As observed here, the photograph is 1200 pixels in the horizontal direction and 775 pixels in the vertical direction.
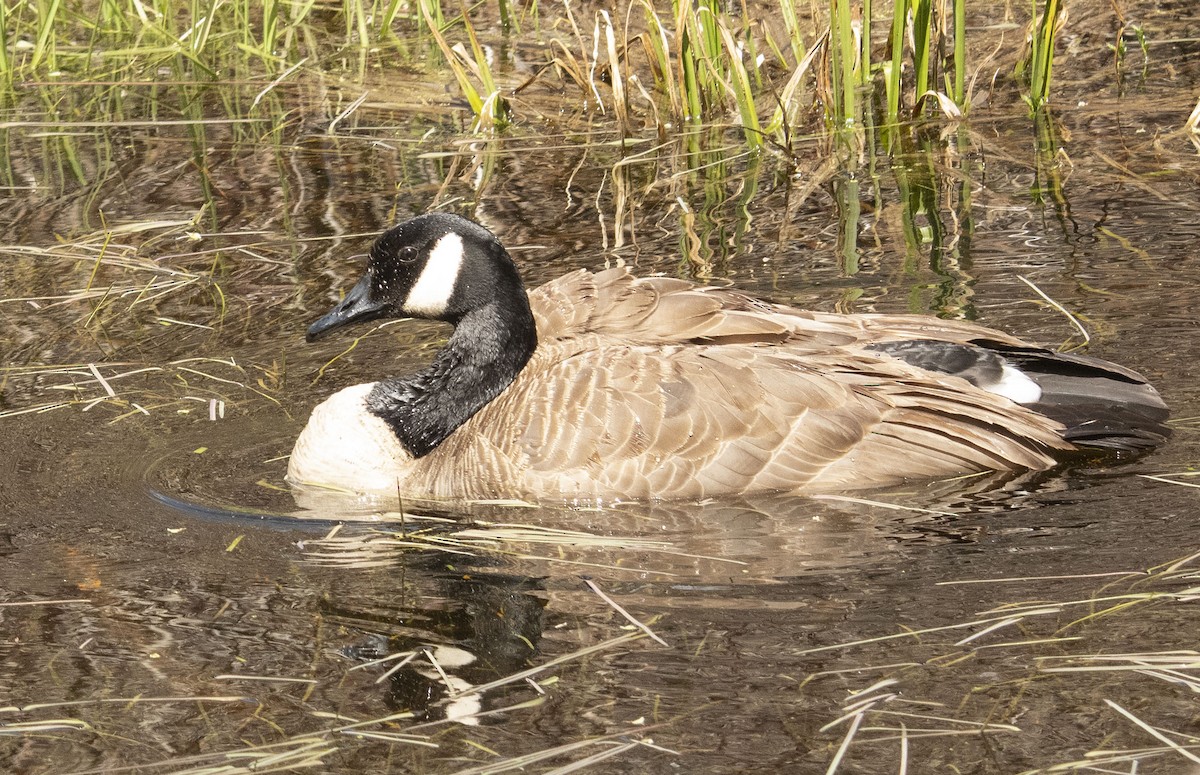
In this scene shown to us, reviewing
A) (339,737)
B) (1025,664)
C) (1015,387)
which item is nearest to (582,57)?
(1015,387)

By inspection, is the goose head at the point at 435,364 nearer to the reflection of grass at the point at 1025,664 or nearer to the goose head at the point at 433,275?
the goose head at the point at 433,275

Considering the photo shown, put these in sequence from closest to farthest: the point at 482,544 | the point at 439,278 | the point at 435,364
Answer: the point at 482,544 < the point at 439,278 < the point at 435,364

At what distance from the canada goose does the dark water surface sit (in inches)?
6.2

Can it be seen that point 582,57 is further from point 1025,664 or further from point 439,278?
point 1025,664

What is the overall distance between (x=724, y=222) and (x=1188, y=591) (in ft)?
15.9

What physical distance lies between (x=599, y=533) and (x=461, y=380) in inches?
50.8

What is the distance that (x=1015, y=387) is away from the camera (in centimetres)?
654

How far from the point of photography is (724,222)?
941 centimetres

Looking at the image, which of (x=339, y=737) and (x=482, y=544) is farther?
(x=482, y=544)

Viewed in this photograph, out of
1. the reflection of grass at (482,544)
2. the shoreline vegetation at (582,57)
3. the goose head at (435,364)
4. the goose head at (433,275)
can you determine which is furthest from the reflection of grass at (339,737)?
the shoreline vegetation at (582,57)

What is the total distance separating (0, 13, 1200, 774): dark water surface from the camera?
176 inches

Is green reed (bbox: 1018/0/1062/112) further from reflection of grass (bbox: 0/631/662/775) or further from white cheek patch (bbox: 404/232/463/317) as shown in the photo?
reflection of grass (bbox: 0/631/662/775)

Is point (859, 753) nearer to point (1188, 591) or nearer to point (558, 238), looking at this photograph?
point (1188, 591)

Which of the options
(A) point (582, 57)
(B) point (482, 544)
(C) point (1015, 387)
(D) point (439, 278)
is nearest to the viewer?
(B) point (482, 544)
